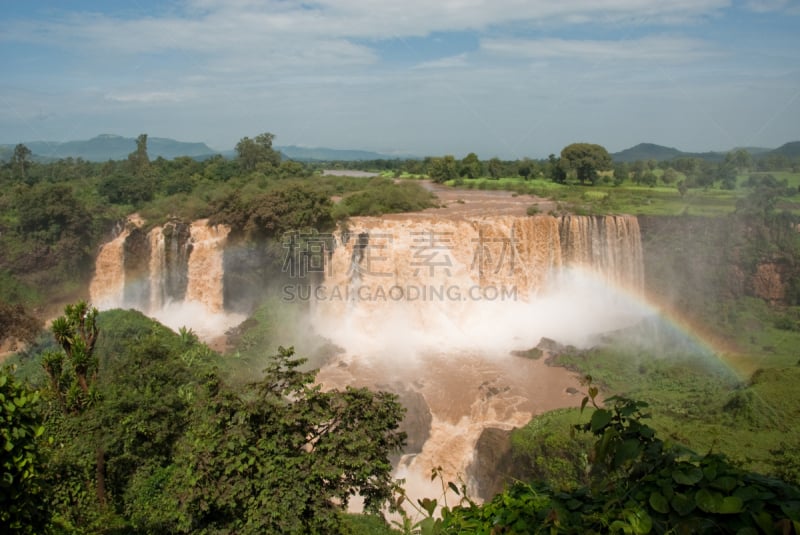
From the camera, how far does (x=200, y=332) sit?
20.5 m

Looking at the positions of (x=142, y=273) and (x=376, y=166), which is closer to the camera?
(x=142, y=273)

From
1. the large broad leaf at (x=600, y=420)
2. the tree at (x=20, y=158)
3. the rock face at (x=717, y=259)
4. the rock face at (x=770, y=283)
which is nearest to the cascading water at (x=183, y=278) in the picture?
the rock face at (x=717, y=259)

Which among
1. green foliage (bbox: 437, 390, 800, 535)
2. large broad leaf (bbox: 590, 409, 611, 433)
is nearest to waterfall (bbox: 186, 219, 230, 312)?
green foliage (bbox: 437, 390, 800, 535)

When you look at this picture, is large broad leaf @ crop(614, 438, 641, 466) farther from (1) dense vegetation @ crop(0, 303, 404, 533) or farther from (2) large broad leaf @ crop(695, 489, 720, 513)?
(1) dense vegetation @ crop(0, 303, 404, 533)

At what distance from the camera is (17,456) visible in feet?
11.9

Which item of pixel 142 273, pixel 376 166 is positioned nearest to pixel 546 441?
pixel 142 273

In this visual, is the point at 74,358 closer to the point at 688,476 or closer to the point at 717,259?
the point at 688,476

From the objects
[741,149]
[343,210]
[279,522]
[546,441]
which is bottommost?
[546,441]

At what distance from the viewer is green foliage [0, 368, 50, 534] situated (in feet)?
11.7

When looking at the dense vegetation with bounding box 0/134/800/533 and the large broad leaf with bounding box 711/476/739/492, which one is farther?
the dense vegetation with bounding box 0/134/800/533

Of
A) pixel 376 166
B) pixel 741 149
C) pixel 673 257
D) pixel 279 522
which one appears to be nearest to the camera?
pixel 279 522

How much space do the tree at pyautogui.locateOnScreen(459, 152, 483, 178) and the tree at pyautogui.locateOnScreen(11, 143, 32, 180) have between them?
26747mm

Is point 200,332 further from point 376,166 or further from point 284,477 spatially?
point 376,166

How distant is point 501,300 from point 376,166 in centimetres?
4328
